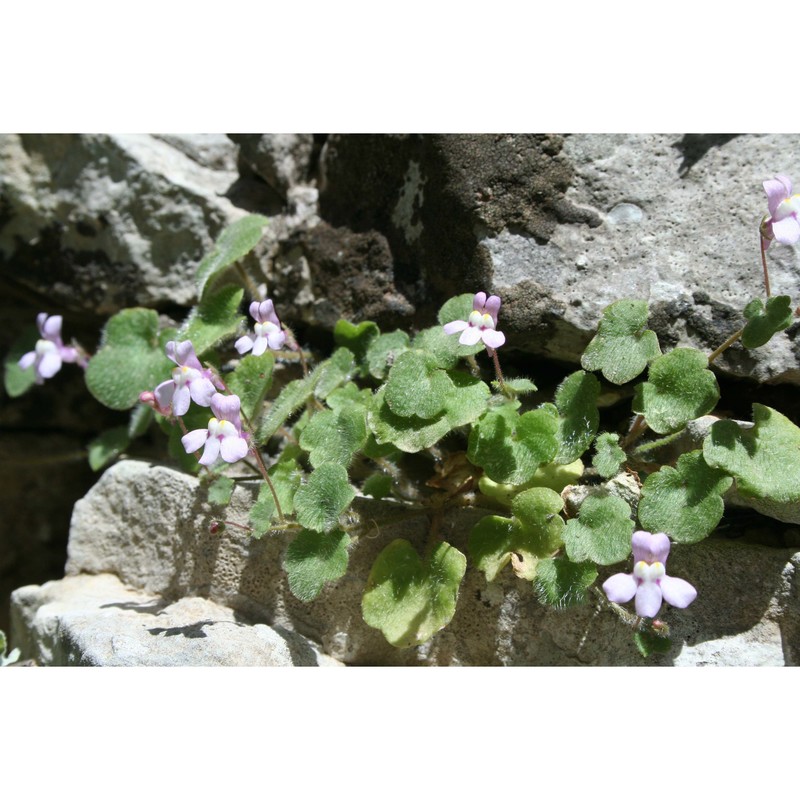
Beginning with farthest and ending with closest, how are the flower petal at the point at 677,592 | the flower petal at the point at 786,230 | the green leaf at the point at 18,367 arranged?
1. the green leaf at the point at 18,367
2. the flower petal at the point at 786,230
3. the flower petal at the point at 677,592

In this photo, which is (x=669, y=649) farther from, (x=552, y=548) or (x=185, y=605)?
(x=185, y=605)

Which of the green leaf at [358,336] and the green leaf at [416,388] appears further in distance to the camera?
the green leaf at [358,336]

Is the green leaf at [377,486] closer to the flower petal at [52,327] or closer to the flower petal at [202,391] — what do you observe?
the flower petal at [202,391]

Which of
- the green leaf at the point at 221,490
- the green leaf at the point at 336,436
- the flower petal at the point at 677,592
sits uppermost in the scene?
the green leaf at the point at 336,436

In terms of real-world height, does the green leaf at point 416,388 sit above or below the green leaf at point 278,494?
above

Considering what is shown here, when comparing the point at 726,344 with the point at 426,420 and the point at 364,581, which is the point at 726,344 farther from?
the point at 364,581

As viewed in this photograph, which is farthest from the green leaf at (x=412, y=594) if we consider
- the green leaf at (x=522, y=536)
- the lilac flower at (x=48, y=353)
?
the lilac flower at (x=48, y=353)
